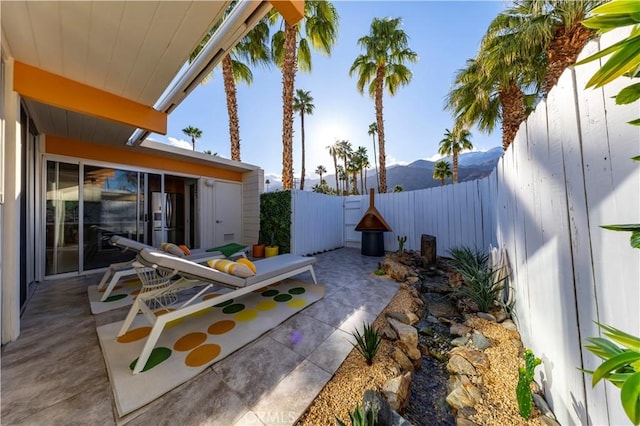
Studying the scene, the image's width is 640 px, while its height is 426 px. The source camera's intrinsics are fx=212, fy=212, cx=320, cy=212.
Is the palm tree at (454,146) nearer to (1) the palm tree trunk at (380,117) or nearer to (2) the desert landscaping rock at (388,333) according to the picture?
(1) the palm tree trunk at (380,117)

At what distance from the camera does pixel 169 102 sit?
324cm

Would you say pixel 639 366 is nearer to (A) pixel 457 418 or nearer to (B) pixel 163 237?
(A) pixel 457 418

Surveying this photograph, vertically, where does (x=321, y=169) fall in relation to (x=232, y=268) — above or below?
above

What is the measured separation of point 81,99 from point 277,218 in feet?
13.7

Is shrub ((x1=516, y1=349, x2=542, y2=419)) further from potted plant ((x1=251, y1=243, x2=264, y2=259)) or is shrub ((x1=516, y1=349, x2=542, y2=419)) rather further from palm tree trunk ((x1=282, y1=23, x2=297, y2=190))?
palm tree trunk ((x1=282, y1=23, x2=297, y2=190))

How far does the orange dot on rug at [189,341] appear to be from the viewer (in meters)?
2.15

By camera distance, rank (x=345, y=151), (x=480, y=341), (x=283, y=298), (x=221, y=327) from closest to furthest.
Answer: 1. (x=480, y=341)
2. (x=221, y=327)
3. (x=283, y=298)
4. (x=345, y=151)

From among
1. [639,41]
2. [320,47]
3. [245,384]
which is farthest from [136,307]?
[320,47]

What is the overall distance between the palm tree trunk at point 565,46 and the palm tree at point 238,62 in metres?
7.53

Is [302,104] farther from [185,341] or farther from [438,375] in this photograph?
[438,375]

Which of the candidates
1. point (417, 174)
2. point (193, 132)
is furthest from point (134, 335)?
point (417, 174)

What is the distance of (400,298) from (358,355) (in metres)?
1.45

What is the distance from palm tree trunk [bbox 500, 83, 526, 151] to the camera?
18.0 feet

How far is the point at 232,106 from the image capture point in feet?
23.6
